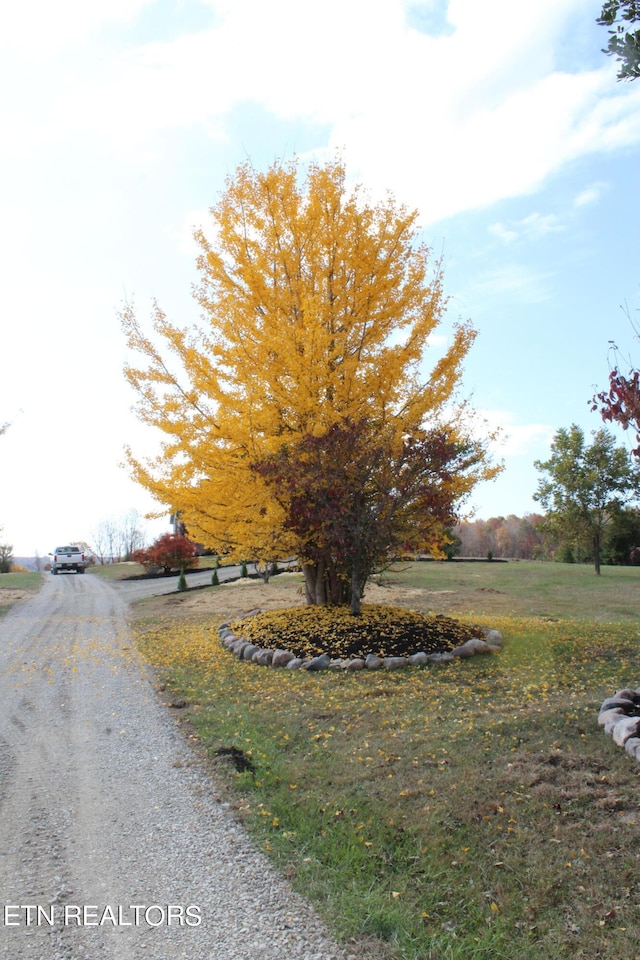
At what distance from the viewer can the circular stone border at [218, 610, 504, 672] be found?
782 centimetres

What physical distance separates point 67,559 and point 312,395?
29.3 metres

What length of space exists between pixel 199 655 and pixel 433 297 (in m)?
6.33

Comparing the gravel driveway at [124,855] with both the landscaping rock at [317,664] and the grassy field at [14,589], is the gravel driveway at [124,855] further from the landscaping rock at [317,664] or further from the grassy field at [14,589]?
the grassy field at [14,589]

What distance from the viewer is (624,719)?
4.75 metres

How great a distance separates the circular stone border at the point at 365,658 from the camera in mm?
7824

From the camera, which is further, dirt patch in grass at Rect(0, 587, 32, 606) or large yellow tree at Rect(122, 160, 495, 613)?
dirt patch in grass at Rect(0, 587, 32, 606)

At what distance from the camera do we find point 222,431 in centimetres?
939

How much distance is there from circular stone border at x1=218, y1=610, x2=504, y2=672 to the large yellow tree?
5.22 feet

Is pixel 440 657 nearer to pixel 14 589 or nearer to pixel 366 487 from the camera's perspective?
pixel 366 487

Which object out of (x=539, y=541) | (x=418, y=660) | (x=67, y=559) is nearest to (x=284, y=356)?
(x=418, y=660)

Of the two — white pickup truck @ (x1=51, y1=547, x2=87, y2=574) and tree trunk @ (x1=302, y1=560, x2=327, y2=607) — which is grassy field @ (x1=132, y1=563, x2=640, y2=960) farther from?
white pickup truck @ (x1=51, y1=547, x2=87, y2=574)

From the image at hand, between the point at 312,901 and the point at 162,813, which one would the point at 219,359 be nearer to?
the point at 162,813

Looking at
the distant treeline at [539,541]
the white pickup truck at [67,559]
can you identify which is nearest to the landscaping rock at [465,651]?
the distant treeline at [539,541]

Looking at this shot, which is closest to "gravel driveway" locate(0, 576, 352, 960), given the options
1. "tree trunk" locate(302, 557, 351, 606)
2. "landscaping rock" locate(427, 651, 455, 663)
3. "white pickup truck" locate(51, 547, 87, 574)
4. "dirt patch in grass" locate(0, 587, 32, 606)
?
"landscaping rock" locate(427, 651, 455, 663)
